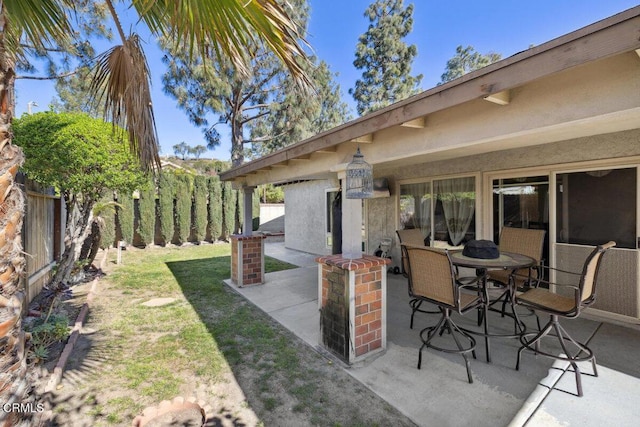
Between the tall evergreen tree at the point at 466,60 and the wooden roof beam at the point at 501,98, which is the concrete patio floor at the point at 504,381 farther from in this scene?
the tall evergreen tree at the point at 466,60

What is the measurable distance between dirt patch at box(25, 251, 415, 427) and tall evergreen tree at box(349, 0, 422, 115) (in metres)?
18.6

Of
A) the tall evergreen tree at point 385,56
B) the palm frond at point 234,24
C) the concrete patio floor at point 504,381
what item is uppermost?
the tall evergreen tree at point 385,56

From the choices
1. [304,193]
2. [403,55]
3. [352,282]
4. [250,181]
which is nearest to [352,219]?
[352,282]

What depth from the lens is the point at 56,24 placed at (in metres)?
2.59

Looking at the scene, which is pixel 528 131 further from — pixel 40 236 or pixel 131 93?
pixel 40 236

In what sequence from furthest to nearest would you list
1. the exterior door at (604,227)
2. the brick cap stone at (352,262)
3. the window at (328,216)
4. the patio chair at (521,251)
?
the window at (328,216), the patio chair at (521,251), the exterior door at (604,227), the brick cap stone at (352,262)

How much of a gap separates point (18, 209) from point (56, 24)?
182cm

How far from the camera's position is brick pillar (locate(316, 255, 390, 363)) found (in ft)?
11.6

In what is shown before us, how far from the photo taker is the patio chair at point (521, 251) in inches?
174

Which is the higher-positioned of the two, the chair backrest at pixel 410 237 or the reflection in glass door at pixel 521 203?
the reflection in glass door at pixel 521 203

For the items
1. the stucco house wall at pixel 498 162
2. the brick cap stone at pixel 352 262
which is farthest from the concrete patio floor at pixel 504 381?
the stucco house wall at pixel 498 162

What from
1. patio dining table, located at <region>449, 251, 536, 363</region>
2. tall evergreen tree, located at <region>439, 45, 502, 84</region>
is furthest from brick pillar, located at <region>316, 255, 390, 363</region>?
tall evergreen tree, located at <region>439, 45, 502, 84</region>

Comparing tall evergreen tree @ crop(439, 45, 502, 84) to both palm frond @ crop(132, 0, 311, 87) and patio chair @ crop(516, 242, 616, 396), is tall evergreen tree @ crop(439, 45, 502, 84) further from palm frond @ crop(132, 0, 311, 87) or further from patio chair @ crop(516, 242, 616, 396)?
palm frond @ crop(132, 0, 311, 87)

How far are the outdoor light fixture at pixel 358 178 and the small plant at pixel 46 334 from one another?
4.18 m
